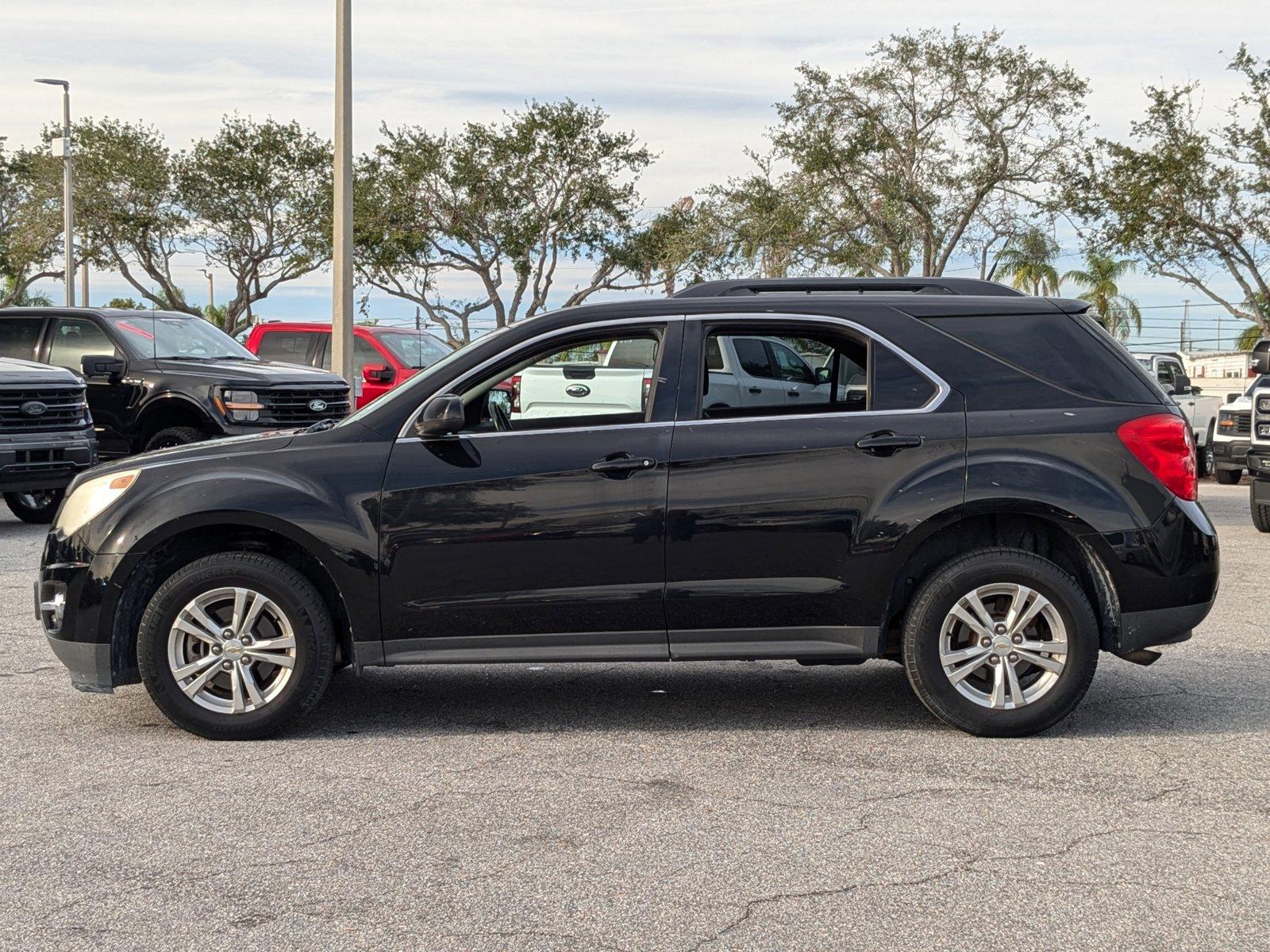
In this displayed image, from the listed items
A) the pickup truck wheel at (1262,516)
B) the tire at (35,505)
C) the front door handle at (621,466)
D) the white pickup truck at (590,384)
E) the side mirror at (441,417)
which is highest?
the white pickup truck at (590,384)

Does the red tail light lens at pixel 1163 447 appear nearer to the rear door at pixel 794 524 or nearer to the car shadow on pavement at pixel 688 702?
the rear door at pixel 794 524

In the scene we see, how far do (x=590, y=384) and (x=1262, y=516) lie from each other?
9.03 metres

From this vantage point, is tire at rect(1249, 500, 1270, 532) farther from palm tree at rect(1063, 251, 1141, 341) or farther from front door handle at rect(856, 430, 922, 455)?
palm tree at rect(1063, 251, 1141, 341)

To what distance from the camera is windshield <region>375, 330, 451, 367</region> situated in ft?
70.6

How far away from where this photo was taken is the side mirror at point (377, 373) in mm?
19938

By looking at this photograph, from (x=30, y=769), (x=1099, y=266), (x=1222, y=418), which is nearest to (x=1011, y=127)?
(x=1099, y=266)

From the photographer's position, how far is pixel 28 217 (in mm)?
48562

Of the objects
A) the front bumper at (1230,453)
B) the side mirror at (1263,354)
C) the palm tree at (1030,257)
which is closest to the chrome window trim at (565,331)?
the side mirror at (1263,354)

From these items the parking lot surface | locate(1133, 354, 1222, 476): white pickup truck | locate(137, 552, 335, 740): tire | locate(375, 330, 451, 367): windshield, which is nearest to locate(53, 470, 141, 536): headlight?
locate(137, 552, 335, 740): tire

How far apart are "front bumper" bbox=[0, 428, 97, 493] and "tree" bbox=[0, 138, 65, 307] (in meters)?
36.4

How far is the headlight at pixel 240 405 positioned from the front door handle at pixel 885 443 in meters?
10.4

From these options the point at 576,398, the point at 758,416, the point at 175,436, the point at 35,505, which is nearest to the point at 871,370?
the point at 758,416

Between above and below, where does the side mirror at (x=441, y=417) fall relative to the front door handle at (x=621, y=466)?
above

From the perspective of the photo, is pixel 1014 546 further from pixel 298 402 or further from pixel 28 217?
pixel 28 217
